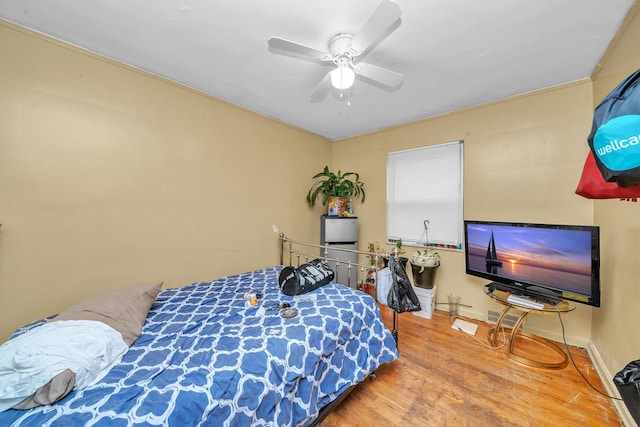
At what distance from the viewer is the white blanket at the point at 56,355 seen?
2.94ft

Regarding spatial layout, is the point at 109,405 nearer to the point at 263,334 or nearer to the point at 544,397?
the point at 263,334

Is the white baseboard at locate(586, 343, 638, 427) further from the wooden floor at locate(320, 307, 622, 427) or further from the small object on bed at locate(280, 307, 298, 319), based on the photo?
the small object on bed at locate(280, 307, 298, 319)

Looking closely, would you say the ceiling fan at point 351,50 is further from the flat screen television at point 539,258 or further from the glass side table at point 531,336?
the glass side table at point 531,336

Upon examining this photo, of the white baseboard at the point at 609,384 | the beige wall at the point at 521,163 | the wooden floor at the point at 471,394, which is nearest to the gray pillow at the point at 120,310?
the wooden floor at the point at 471,394

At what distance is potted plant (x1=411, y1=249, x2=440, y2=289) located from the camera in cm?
285

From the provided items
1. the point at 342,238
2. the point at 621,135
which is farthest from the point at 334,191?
the point at 621,135

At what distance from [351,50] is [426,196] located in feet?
7.01

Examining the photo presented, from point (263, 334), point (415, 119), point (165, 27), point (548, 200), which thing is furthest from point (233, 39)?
point (548, 200)

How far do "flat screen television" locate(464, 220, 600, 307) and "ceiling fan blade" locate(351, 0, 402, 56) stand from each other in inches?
81.8

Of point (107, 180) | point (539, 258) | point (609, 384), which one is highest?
point (107, 180)

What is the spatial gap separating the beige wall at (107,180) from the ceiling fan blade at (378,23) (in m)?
1.85

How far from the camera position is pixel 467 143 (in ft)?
9.22

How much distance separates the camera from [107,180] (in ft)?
6.31

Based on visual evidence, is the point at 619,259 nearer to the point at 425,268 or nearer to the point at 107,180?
the point at 425,268
